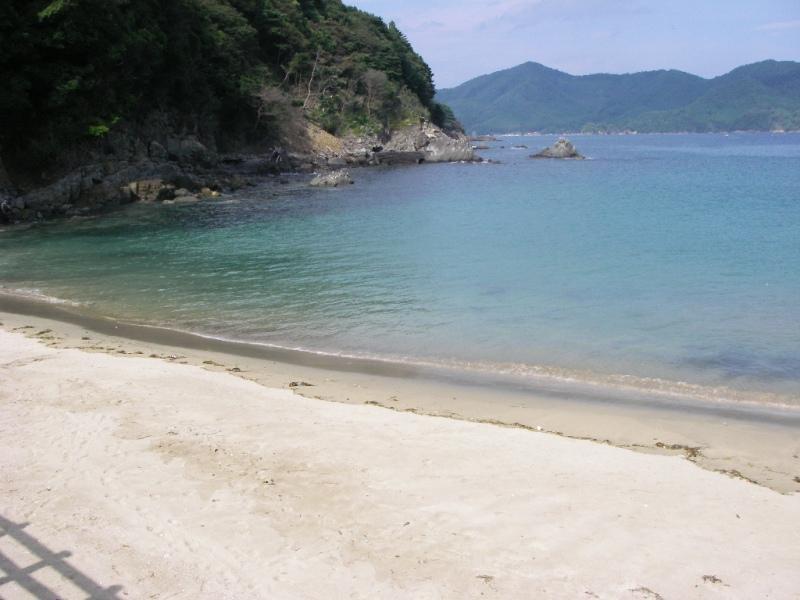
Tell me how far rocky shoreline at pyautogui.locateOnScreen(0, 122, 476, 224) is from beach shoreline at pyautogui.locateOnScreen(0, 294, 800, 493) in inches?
880

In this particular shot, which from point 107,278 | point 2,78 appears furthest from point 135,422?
point 2,78

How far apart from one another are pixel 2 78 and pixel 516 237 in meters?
25.5

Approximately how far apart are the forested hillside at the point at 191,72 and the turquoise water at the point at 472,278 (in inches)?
303

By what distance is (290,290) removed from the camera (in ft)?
54.9

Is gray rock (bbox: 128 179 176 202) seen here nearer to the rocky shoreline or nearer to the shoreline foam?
the rocky shoreline

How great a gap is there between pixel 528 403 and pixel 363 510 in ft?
13.8

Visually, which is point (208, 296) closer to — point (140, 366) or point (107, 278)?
point (107, 278)

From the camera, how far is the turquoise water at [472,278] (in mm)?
11914

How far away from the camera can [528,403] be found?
952cm

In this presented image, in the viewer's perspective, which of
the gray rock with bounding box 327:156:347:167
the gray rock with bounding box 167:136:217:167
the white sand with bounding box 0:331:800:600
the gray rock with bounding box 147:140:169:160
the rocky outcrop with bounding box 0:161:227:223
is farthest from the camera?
the gray rock with bounding box 327:156:347:167

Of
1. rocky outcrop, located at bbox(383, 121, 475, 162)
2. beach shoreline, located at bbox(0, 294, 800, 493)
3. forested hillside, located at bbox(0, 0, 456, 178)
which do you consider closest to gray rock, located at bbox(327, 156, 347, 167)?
forested hillside, located at bbox(0, 0, 456, 178)

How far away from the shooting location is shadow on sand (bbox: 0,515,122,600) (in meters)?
4.67

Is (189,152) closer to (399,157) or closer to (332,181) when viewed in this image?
(332,181)

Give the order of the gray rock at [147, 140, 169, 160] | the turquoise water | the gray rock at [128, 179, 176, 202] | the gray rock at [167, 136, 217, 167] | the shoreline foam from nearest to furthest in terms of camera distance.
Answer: the shoreline foam < the turquoise water < the gray rock at [128, 179, 176, 202] < the gray rock at [147, 140, 169, 160] < the gray rock at [167, 136, 217, 167]
